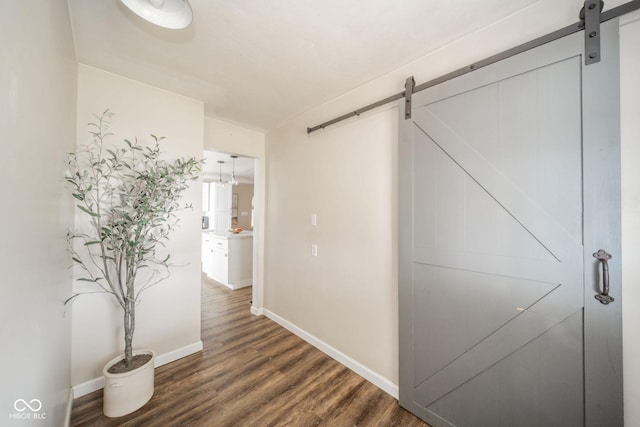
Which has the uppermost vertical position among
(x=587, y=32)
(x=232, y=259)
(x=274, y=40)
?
(x=274, y=40)

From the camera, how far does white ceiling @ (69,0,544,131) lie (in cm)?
137

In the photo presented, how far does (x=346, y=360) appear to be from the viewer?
7.38 feet

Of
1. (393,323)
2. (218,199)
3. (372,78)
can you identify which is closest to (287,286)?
(393,323)

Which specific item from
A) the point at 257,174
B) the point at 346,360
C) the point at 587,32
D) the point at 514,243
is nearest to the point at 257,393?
the point at 346,360

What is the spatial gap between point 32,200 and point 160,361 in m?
2.03

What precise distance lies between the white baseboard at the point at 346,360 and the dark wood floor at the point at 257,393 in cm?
4

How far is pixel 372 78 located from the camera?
2055mm

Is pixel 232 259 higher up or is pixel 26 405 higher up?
pixel 26 405

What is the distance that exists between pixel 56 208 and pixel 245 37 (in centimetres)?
153

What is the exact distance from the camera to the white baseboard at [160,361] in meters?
1.84

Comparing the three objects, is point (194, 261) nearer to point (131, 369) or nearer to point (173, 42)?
point (131, 369)

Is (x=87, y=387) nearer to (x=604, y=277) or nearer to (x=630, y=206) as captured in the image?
(x=604, y=277)

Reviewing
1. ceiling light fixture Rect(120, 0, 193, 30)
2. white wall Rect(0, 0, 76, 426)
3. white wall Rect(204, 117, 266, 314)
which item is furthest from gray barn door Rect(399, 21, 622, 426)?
white wall Rect(204, 117, 266, 314)

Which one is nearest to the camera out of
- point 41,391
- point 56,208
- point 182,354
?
point 41,391
